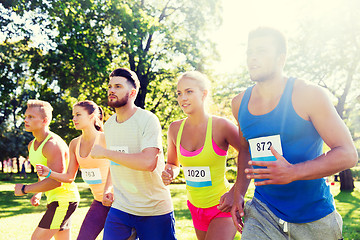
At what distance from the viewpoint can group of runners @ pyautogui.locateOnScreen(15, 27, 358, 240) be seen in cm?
226

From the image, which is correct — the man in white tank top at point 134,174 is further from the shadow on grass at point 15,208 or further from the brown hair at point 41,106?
the shadow on grass at point 15,208

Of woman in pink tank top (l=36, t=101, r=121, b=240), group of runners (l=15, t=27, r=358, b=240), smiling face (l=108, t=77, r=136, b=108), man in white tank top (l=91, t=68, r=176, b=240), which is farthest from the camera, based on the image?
woman in pink tank top (l=36, t=101, r=121, b=240)

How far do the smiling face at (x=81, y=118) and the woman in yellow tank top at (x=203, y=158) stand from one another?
1.47 m

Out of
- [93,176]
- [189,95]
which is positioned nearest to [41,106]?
[93,176]

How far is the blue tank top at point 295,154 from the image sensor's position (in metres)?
2.31

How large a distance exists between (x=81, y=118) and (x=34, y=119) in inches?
26.2

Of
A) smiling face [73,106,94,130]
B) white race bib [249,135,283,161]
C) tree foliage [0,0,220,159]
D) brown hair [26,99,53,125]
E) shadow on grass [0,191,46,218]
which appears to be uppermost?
tree foliage [0,0,220,159]

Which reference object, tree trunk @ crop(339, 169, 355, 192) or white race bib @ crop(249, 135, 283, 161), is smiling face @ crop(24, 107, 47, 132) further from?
tree trunk @ crop(339, 169, 355, 192)

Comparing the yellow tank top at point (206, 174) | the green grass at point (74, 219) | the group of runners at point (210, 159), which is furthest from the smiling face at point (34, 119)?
the green grass at point (74, 219)

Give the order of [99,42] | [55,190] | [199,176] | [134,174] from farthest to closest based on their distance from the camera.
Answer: [99,42]
[55,190]
[134,174]
[199,176]

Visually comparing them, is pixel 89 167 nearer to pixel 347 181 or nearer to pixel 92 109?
pixel 92 109

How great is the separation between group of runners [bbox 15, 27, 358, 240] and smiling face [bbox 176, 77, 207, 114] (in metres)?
0.01

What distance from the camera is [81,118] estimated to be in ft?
15.0

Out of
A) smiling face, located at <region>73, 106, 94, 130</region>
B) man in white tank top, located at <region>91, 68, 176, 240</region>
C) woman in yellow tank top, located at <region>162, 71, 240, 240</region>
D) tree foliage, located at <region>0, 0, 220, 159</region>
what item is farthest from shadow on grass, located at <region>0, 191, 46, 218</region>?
woman in yellow tank top, located at <region>162, 71, 240, 240</region>
